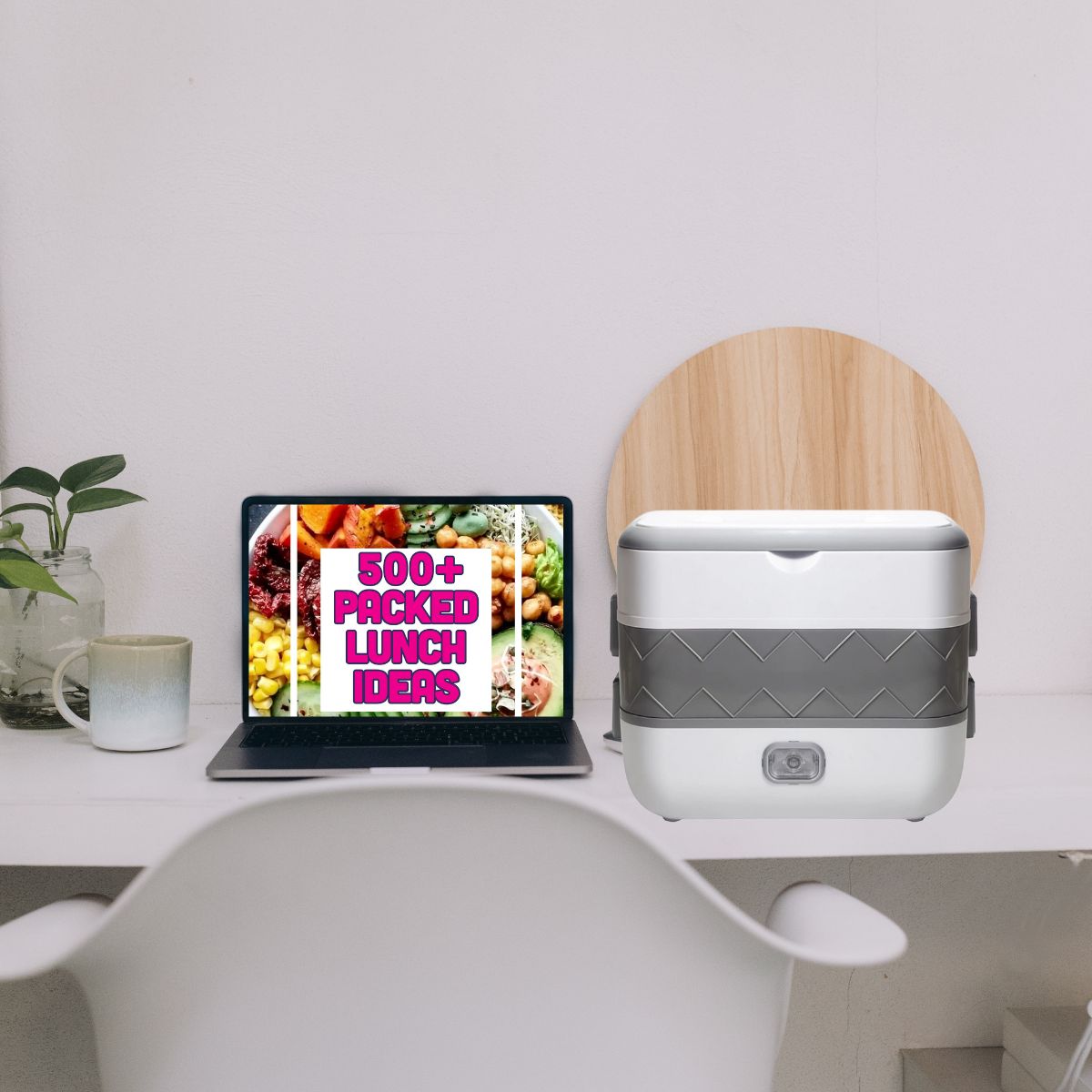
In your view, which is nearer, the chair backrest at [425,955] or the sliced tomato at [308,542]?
the chair backrest at [425,955]

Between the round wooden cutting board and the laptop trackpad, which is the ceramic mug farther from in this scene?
the round wooden cutting board

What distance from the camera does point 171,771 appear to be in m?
0.95

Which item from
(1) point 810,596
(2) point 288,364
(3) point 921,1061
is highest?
(2) point 288,364

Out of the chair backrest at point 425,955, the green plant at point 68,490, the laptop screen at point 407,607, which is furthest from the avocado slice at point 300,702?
the chair backrest at point 425,955

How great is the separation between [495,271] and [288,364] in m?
0.29

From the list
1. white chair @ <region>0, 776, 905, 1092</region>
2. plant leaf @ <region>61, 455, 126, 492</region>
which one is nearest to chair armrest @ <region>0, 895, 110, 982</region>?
white chair @ <region>0, 776, 905, 1092</region>

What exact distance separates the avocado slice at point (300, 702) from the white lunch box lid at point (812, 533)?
0.63m

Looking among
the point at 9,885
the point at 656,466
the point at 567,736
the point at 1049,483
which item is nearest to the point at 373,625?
the point at 567,736

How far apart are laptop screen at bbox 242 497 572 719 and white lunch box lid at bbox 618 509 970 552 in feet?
1.80

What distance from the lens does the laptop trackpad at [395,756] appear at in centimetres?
95

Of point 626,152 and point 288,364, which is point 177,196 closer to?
point 288,364

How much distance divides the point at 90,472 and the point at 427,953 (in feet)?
2.81

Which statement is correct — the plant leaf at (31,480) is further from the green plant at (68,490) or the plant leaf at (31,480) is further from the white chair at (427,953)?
the white chair at (427,953)

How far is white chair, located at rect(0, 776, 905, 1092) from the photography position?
446 millimetres
